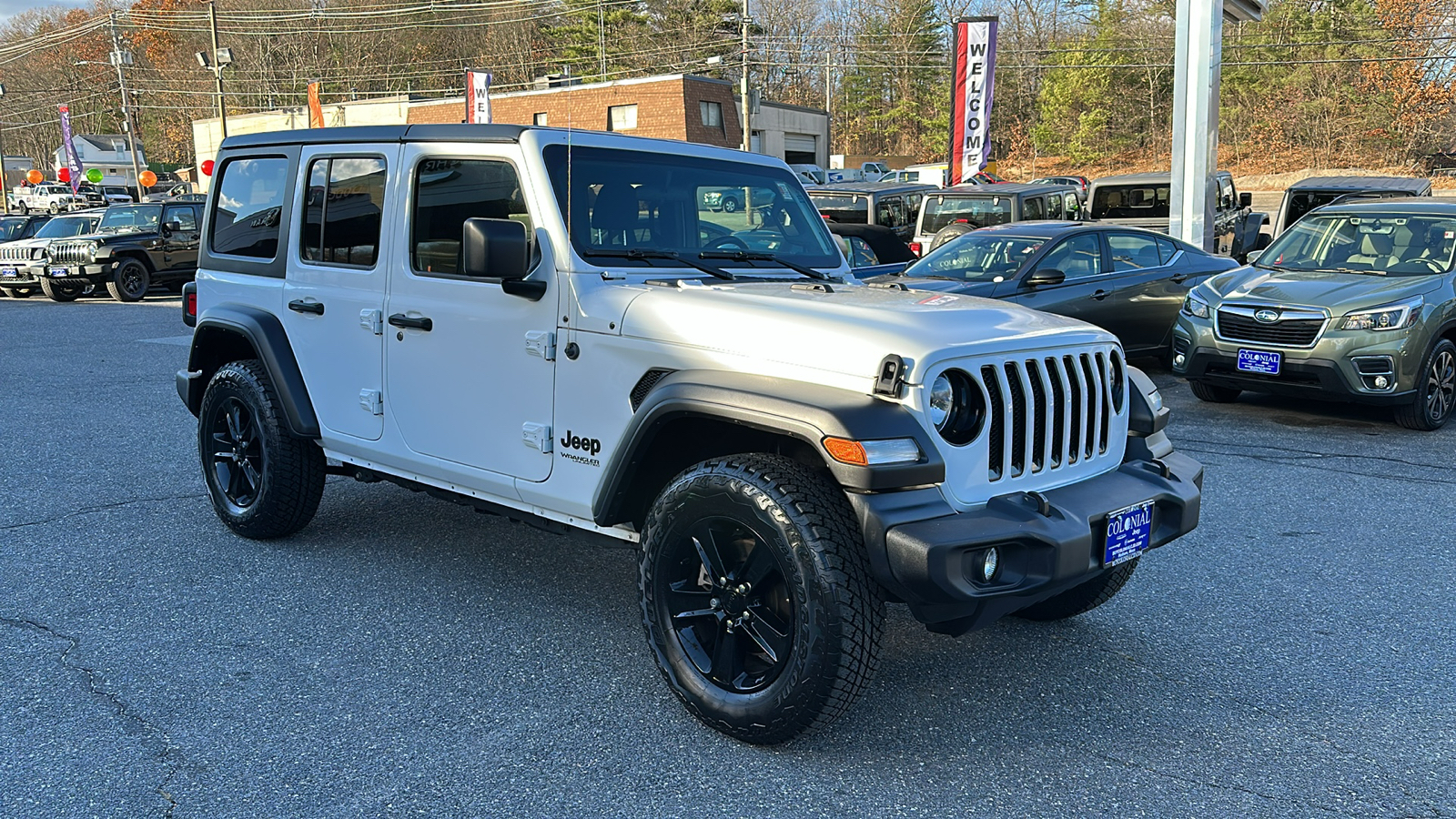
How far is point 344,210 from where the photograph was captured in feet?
15.4

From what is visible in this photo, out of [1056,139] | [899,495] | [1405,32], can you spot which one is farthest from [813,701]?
[1056,139]

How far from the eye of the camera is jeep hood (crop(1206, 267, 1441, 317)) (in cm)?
793

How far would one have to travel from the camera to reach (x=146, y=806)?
295 centimetres

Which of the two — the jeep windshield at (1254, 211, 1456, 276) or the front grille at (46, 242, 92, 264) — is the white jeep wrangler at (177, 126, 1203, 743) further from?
the front grille at (46, 242, 92, 264)

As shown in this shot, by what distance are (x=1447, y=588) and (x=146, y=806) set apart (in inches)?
195

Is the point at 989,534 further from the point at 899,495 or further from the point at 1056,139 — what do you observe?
the point at 1056,139

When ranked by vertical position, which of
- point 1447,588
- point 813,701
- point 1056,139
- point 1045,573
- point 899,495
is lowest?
point 1447,588

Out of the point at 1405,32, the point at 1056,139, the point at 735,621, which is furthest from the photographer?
the point at 1056,139

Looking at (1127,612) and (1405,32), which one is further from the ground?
(1405,32)

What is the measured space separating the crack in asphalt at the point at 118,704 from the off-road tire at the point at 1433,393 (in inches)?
316

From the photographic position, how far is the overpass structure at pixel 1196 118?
13.9 metres

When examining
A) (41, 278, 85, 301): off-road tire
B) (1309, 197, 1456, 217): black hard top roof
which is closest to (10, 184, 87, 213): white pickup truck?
(41, 278, 85, 301): off-road tire

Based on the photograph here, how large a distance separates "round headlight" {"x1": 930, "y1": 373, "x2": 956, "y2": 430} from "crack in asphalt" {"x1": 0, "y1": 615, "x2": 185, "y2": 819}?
234cm

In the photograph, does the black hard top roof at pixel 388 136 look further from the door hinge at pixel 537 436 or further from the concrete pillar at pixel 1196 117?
the concrete pillar at pixel 1196 117
